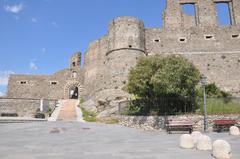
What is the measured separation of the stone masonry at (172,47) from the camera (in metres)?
26.3

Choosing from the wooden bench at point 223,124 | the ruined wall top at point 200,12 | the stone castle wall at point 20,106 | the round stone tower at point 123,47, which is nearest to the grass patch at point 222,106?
the wooden bench at point 223,124

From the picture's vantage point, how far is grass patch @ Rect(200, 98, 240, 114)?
15.4m

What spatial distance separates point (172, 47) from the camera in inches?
1139

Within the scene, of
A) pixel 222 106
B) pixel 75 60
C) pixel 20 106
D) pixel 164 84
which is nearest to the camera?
pixel 164 84

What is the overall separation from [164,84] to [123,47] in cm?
1350

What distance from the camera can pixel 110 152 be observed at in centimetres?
684

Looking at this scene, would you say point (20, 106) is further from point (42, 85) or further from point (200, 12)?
point (200, 12)

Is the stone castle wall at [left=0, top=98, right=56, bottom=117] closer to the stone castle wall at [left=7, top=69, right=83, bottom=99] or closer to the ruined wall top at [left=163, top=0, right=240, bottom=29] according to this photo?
the stone castle wall at [left=7, top=69, right=83, bottom=99]

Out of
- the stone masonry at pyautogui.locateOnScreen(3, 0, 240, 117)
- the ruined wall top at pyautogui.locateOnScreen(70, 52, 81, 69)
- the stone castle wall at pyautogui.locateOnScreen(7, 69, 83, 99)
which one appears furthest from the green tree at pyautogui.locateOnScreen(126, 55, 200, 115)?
the ruined wall top at pyautogui.locateOnScreen(70, 52, 81, 69)

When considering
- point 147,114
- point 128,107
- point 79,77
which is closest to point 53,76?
point 79,77

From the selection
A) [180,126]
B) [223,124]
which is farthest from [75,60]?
[223,124]

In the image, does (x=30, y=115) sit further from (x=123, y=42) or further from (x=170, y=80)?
(x=170, y=80)

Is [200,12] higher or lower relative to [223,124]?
higher

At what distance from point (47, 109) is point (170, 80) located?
1855 cm
